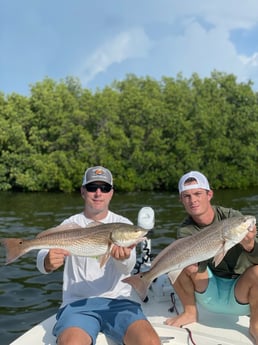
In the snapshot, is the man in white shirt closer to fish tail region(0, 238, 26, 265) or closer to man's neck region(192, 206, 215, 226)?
fish tail region(0, 238, 26, 265)

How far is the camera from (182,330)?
4.06 m

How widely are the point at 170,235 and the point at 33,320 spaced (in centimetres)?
729

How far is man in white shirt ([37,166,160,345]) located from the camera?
361cm

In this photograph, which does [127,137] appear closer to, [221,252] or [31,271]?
[31,271]

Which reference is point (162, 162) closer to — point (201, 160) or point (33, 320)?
point (201, 160)

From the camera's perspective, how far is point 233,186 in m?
33.2

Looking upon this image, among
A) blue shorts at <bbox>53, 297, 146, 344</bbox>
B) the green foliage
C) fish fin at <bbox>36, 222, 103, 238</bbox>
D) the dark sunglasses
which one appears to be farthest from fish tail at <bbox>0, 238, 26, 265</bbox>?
the green foliage

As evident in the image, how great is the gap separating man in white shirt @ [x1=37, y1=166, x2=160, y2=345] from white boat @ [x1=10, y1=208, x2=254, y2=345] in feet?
0.76

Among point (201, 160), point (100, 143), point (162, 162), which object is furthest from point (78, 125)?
point (201, 160)

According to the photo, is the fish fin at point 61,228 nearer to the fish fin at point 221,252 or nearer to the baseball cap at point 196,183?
the baseball cap at point 196,183

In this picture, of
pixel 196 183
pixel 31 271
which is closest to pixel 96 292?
pixel 196 183

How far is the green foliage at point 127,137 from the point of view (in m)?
33.5

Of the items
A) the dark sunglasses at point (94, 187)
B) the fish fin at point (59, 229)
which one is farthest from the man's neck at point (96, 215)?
the fish fin at point (59, 229)

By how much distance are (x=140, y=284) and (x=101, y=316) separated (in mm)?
464
